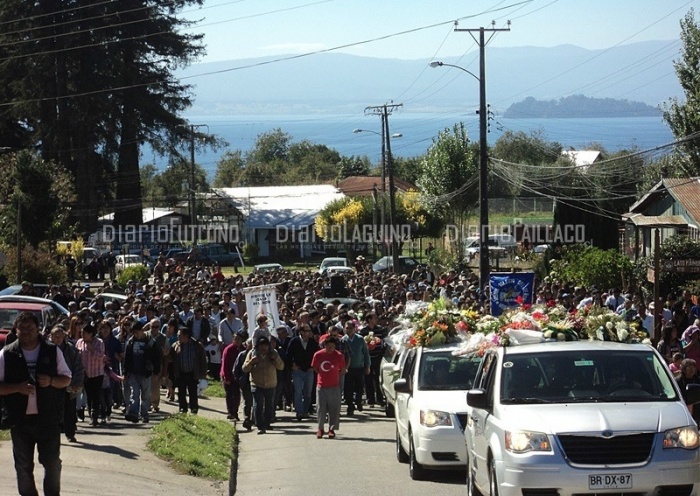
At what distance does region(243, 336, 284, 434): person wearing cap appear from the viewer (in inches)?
736

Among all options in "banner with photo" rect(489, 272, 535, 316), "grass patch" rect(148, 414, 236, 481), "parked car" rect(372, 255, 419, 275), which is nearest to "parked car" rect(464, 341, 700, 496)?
"grass patch" rect(148, 414, 236, 481)

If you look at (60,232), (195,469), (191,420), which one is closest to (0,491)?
(195,469)

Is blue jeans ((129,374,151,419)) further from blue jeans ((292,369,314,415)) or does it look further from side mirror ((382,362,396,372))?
side mirror ((382,362,396,372))

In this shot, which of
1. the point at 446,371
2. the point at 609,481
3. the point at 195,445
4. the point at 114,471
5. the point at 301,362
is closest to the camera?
the point at 609,481

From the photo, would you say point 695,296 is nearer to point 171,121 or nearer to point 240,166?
point 171,121

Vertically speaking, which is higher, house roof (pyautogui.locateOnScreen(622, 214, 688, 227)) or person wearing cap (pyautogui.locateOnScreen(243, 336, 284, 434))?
house roof (pyautogui.locateOnScreen(622, 214, 688, 227))

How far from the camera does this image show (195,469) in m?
14.0

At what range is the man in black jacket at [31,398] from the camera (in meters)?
9.68

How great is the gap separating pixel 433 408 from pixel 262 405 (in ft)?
19.6

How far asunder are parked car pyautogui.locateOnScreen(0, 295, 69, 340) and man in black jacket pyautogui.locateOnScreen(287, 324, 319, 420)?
14.9ft

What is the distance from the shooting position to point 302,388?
20688 millimetres

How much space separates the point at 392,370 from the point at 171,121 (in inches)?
2364

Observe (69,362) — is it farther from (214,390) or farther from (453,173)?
(453,173)

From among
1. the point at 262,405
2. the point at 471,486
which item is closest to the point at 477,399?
the point at 471,486
